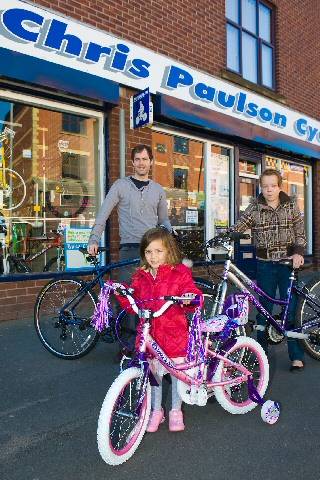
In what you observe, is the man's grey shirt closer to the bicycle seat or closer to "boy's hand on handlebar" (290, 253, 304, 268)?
"boy's hand on handlebar" (290, 253, 304, 268)

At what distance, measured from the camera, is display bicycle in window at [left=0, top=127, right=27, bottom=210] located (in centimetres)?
677

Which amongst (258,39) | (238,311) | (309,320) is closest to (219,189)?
(258,39)

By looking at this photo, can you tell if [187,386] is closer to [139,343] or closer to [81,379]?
[139,343]

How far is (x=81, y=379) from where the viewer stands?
416cm

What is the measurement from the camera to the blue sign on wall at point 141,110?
7.25m

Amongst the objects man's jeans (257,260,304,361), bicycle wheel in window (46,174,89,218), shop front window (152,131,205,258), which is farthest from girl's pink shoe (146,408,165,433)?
shop front window (152,131,205,258)

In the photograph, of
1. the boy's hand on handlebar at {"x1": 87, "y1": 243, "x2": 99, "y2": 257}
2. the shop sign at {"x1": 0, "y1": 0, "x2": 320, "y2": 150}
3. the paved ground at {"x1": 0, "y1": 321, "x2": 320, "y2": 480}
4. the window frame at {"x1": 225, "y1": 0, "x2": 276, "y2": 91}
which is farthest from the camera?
the window frame at {"x1": 225, "y1": 0, "x2": 276, "y2": 91}

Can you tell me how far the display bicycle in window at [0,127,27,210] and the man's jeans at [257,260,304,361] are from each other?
3870 mm

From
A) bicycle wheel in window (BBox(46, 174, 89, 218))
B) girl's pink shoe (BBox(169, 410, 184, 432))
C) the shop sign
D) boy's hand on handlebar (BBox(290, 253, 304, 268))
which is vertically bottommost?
girl's pink shoe (BBox(169, 410, 184, 432))

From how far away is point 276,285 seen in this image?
15.3ft

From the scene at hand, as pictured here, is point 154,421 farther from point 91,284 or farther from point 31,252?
point 31,252

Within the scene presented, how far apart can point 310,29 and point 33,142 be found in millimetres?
8865

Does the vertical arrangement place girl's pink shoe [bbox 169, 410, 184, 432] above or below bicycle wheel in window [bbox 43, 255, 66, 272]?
below

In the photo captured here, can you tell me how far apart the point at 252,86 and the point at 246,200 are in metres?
2.50
